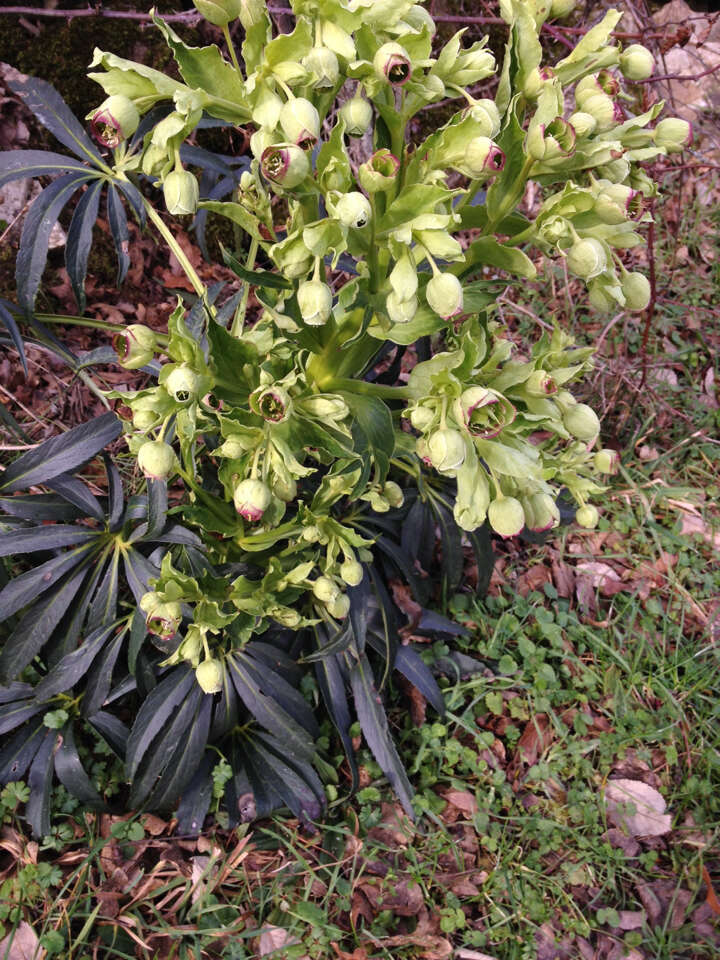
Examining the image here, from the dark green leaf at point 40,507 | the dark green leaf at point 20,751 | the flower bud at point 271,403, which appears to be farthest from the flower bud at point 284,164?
the dark green leaf at point 20,751

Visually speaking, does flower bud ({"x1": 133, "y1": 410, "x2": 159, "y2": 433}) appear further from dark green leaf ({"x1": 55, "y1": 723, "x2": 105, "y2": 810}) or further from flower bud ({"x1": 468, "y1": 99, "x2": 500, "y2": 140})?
dark green leaf ({"x1": 55, "y1": 723, "x2": 105, "y2": 810})

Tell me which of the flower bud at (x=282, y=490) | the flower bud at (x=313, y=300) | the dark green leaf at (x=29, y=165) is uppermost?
the flower bud at (x=313, y=300)

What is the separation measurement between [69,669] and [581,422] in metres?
0.95

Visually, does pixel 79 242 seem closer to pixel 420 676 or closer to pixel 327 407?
pixel 327 407

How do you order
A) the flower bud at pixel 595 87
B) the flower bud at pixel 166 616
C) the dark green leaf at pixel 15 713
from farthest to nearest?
the dark green leaf at pixel 15 713 < the flower bud at pixel 166 616 < the flower bud at pixel 595 87

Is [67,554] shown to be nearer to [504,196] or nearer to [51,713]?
[51,713]

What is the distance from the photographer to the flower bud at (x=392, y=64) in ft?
2.27

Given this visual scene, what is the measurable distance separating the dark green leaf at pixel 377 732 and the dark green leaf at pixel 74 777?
51 cm

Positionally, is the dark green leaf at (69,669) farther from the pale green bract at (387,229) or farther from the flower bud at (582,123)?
the flower bud at (582,123)

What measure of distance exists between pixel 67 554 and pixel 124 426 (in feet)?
0.92

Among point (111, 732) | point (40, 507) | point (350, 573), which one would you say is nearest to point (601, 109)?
point (350, 573)

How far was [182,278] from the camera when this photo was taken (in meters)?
2.11

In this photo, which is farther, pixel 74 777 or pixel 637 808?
pixel 637 808

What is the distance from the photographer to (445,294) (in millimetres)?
756
